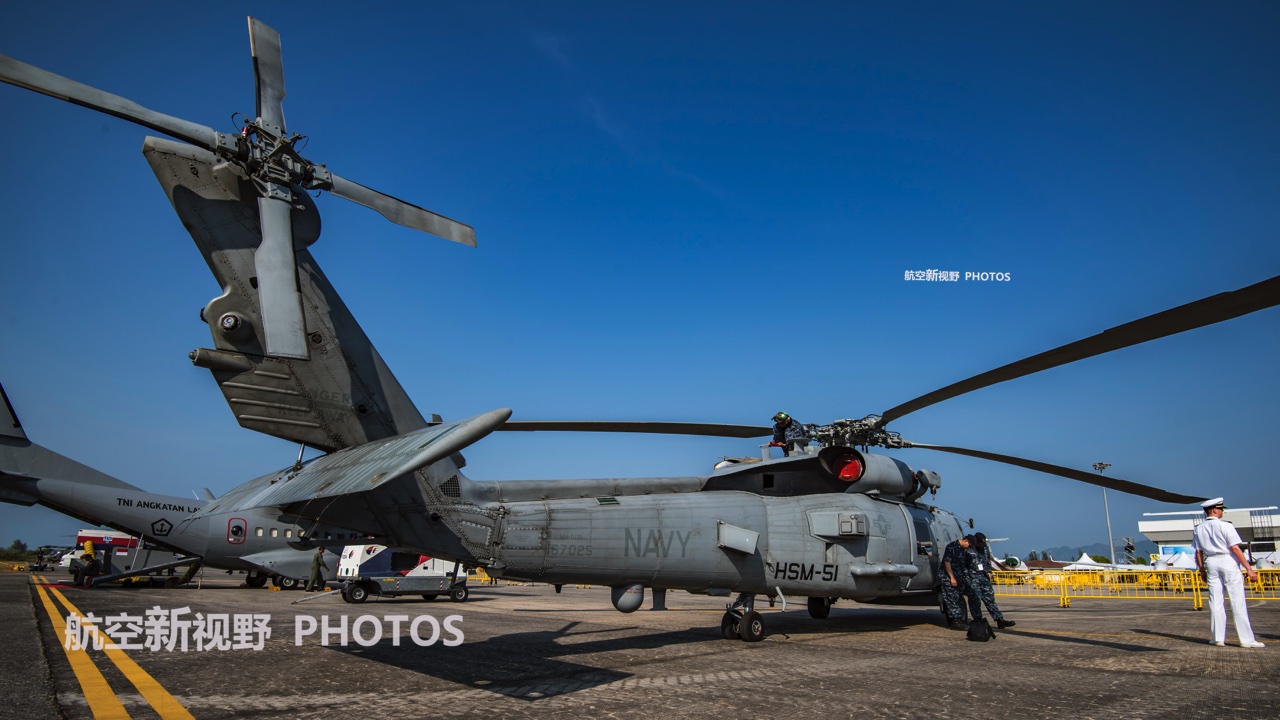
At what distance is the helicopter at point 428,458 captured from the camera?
645cm

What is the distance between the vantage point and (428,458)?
467 centimetres

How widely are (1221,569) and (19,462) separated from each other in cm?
2864

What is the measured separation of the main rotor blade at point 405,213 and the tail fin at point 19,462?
778 inches

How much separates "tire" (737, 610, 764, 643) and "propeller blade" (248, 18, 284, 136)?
9235 millimetres

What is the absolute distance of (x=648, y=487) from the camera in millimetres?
10742

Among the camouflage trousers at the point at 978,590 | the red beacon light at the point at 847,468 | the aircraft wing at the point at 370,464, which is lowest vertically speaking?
the camouflage trousers at the point at 978,590

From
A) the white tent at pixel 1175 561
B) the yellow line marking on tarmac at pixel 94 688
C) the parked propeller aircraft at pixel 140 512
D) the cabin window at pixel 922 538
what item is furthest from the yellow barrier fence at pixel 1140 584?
the parked propeller aircraft at pixel 140 512

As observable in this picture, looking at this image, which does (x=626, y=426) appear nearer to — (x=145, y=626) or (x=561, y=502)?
(x=561, y=502)

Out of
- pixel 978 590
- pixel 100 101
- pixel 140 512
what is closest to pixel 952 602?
pixel 978 590

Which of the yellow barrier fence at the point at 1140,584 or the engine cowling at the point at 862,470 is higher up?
the engine cowling at the point at 862,470

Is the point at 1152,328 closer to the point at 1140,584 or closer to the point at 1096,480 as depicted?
the point at 1096,480

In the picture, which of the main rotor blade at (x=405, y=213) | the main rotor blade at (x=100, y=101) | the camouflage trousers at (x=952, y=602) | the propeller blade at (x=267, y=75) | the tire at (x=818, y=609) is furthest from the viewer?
the tire at (x=818, y=609)

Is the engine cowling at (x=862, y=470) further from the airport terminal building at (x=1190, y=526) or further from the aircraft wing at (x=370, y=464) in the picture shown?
Result: the airport terminal building at (x=1190, y=526)

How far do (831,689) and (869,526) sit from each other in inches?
220
